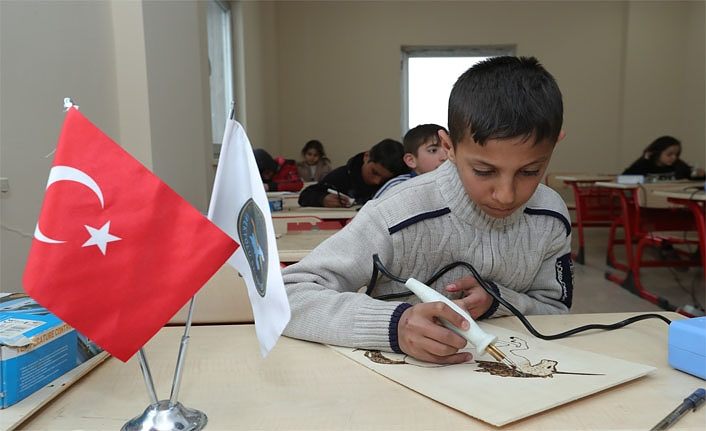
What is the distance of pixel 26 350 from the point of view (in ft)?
1.84

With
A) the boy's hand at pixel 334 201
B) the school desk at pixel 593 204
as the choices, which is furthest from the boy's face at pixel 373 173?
the school desk at pixel 593 204

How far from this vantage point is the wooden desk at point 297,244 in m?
1.45

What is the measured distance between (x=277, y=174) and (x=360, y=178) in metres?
1.18

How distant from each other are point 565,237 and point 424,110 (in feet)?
20.0

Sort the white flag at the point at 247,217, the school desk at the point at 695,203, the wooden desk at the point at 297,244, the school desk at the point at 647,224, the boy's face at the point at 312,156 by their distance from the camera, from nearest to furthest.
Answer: the white flag at the point at 247,217
the wooden desk at the point at 297,244
the school desk at the point at 695,203
the school desk at the point at 647,224
the boy's face at the point at 312,156

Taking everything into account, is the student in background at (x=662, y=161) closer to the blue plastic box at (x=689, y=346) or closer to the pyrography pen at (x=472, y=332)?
the blue plastic box at (x=689, y=346)

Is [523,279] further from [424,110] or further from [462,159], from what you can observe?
[424,110]

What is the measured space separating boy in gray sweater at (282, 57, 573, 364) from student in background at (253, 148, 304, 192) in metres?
2.79

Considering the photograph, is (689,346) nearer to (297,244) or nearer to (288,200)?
(297,244)

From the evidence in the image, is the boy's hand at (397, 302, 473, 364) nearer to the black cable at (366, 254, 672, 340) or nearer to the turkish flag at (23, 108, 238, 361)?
the black cable at (366, 254, 672, 340)

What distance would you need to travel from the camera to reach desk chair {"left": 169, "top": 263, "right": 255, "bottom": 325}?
3.31ft

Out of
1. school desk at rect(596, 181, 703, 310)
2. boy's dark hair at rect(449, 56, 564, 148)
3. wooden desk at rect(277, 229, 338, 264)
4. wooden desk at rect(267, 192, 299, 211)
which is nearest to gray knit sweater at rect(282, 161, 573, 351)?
boy's dark hair at rect(449, 56, 564, 148)

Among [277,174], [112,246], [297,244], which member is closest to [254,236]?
[112,246]

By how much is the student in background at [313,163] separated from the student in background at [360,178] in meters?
2.71
